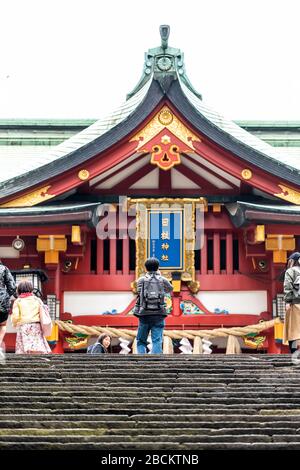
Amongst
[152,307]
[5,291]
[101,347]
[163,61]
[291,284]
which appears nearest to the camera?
[5,291]

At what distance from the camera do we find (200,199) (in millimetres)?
23641

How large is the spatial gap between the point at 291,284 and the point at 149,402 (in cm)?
542

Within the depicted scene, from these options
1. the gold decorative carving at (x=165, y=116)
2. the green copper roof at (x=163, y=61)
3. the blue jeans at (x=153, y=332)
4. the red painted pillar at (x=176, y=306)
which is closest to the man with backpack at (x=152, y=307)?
the blue jeans at (x=153, y=332)

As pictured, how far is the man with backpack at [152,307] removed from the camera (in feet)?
61.8

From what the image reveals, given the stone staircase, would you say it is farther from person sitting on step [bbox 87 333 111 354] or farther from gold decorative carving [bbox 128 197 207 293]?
gold decorative carving [bbox 128 197 207 293]

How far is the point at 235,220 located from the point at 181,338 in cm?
236

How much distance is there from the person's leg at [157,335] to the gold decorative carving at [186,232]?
4.40 m

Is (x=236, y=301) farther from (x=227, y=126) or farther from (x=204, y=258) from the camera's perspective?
(x=227, y=126)

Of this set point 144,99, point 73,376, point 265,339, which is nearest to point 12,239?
point 144,99

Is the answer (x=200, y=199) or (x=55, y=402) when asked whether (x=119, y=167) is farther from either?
(x=55, y=402)

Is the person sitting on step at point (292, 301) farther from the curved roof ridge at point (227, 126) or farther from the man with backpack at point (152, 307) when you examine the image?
the curved roof ridge at point (227, 126)

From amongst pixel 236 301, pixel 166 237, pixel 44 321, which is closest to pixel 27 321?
pixel 44 321

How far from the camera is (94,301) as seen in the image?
2366 centimetres

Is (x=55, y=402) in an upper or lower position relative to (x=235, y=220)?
lower
